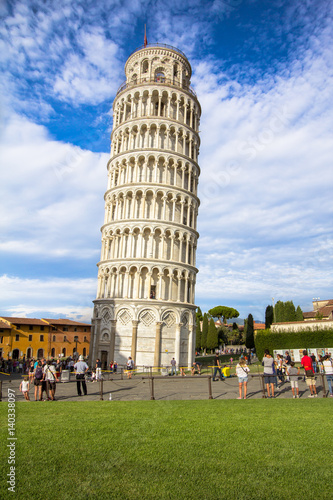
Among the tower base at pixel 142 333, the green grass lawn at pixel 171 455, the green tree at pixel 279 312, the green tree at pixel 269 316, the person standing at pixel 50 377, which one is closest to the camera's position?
the green grass lawn at pixel 171 455

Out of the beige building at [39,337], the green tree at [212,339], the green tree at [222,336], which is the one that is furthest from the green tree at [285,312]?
the beige building at [39,337]

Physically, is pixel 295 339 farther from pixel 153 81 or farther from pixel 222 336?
pixel 222 336

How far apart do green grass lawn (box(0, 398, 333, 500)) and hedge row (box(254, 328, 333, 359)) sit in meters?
29.5

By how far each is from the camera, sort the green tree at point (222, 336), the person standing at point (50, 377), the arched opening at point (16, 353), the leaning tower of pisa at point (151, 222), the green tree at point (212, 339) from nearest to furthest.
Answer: the person standing at point (50, 377)
the leaning tower of pisa at point (151, 222)
the arched opening at point (16, 353)
the green tree at point (212, 339)
the green tree at point (222, 336)

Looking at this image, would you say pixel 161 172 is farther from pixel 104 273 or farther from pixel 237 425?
pixel 237 425

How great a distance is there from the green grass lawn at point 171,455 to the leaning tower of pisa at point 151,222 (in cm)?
2863

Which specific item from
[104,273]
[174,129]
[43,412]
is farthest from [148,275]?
[43,412]

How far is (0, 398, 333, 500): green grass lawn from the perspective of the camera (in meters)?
5.47

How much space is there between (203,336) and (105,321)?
47.1 metres

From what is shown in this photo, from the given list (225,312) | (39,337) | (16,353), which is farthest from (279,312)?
(225,312)

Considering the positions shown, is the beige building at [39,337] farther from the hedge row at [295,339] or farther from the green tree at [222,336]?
the hedge row at [295,339]

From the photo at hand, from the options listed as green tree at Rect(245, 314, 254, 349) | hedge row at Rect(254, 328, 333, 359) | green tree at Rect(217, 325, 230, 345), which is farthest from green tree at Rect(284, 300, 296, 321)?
green tree at Rect(217, 325, 230, 345)

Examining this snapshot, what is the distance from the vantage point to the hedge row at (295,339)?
122 feet

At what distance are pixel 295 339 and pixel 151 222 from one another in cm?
2097
